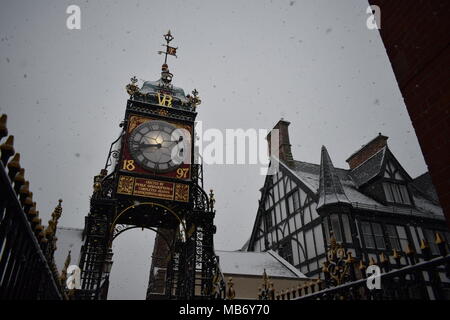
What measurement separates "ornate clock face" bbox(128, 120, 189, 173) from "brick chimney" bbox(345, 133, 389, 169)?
51.2 feet

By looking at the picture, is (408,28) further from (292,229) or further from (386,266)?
(292,229)

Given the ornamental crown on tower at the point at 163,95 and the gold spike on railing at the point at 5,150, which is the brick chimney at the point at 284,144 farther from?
the gold spike on railing at the point at 5,150

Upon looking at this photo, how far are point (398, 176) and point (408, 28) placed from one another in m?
18.4

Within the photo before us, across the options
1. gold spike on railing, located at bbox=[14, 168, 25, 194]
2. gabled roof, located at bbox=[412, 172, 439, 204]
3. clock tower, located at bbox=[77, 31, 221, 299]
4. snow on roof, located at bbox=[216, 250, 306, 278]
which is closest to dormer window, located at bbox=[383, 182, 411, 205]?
gabled roof, located at bbox=[412, 172, 439, 204]

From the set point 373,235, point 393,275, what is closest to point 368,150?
point 373,235

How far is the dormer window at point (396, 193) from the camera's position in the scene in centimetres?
1880

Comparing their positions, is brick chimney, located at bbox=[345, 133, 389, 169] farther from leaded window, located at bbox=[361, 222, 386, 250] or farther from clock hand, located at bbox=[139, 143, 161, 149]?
clock hand, located at bbox=[139, 143, 161, 149]

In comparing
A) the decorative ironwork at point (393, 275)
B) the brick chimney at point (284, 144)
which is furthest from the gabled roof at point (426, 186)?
the decorative ironwork at point (393, 275)

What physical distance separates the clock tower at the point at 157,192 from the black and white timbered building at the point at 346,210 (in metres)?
8.16

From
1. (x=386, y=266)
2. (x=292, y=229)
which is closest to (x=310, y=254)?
(x=292, y=229)

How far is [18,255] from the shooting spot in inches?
93.7

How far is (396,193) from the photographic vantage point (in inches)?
754

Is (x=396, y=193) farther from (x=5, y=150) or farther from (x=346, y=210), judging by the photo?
(x=5, y=150)
